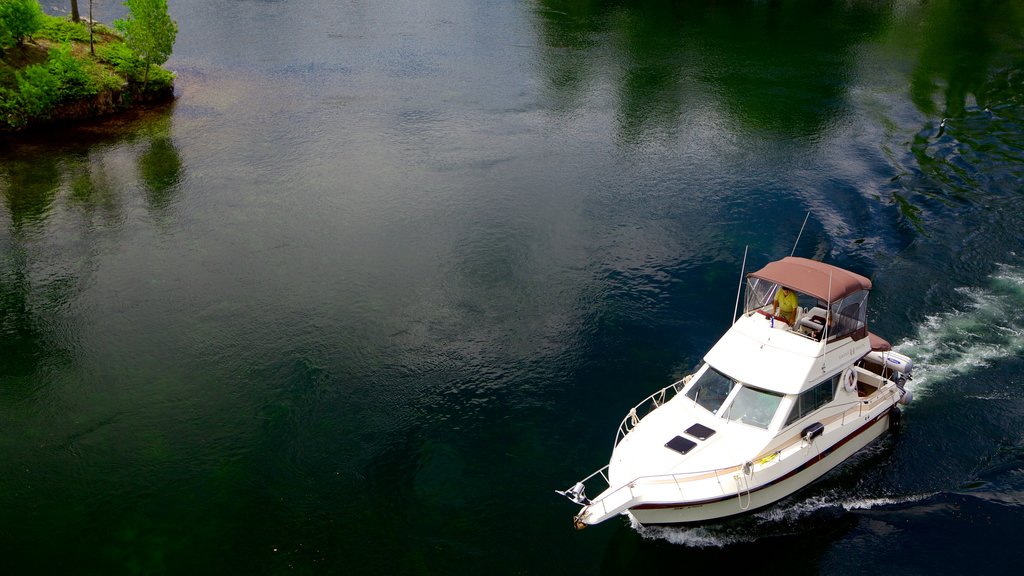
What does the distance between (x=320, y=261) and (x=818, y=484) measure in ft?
96.7

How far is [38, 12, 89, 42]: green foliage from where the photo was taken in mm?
67062

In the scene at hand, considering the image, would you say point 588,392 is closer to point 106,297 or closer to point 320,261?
point 320,261

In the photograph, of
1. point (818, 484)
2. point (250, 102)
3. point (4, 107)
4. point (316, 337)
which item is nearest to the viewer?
point (818, 484)

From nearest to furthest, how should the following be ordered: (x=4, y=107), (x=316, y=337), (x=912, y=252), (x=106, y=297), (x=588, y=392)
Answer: (x=588, y=392) < (x=316, y=337) < (x=106, y=297) < (x=912, y=252) < (x=4, y=107)

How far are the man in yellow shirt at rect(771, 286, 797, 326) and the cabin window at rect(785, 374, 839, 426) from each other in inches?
116

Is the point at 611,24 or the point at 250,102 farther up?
the point at 611,24

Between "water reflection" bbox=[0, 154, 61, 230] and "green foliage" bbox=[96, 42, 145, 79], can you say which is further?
"green foliage" bbox=[96, 42, 145, 79]

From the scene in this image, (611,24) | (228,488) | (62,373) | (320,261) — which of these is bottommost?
(228,488)

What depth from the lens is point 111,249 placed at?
46.3 meters

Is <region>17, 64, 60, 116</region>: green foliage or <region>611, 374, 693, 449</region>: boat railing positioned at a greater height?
<region>17, 64, 60, 116</region>: green foliage

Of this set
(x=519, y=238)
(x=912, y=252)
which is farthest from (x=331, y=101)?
(x=912, y=252)

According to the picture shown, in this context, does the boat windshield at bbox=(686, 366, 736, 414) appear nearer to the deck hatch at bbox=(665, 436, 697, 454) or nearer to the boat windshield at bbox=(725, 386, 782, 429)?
the boat windshield at bbox=(725, 386, 782, 429)

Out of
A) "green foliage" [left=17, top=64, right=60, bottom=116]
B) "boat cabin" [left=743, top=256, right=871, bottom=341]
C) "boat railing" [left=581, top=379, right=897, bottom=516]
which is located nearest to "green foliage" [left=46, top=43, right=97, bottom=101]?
"green foliage" [left=17, top=64, right=60, bottom=116]

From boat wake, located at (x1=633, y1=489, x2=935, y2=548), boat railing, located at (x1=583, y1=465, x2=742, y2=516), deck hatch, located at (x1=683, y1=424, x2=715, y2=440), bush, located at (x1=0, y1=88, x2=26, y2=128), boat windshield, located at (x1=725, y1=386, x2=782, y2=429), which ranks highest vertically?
bush, located at (x1=0, y1=88, x2=26, y2=128)
